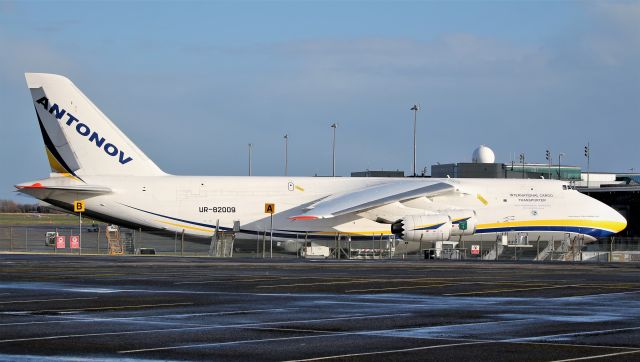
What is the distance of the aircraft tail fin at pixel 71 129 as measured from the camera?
5575 cm

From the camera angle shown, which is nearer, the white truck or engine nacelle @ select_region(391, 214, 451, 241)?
engine nacelle @ select_region(391, 214, 451, 241)

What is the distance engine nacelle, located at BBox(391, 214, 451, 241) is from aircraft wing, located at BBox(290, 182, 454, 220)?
1303mm

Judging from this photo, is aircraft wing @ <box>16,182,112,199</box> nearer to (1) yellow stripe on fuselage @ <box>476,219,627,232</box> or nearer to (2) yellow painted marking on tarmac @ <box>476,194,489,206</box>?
(2) yellow painted marking on tarmac @ <box>476,194,489,206</box>

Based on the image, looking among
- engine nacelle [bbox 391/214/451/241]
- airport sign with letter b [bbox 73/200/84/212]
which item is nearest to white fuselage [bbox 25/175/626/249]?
airport sign with letter b [bbox 73/200/84/212]

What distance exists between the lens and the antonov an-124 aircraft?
56.0 m

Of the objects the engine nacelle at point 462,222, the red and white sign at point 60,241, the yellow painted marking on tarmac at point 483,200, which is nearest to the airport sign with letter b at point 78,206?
the red and white sign at point 60,241

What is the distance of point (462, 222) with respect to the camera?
59.1m

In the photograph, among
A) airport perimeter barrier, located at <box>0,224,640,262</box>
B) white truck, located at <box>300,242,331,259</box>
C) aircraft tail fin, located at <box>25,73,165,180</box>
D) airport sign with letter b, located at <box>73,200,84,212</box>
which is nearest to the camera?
airport sign with letter b, located at <box>73,200,84,212</box>

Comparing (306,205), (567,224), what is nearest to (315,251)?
(306,205)

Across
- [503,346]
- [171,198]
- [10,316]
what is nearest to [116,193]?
[171,198]

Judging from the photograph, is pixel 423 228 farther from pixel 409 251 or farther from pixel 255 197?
pixel 255 197

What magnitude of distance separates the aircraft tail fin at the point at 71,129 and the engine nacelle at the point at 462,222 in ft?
63.1

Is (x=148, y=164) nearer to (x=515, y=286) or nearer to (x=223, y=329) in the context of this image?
(x=515, y=286)

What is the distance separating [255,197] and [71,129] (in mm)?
10701
